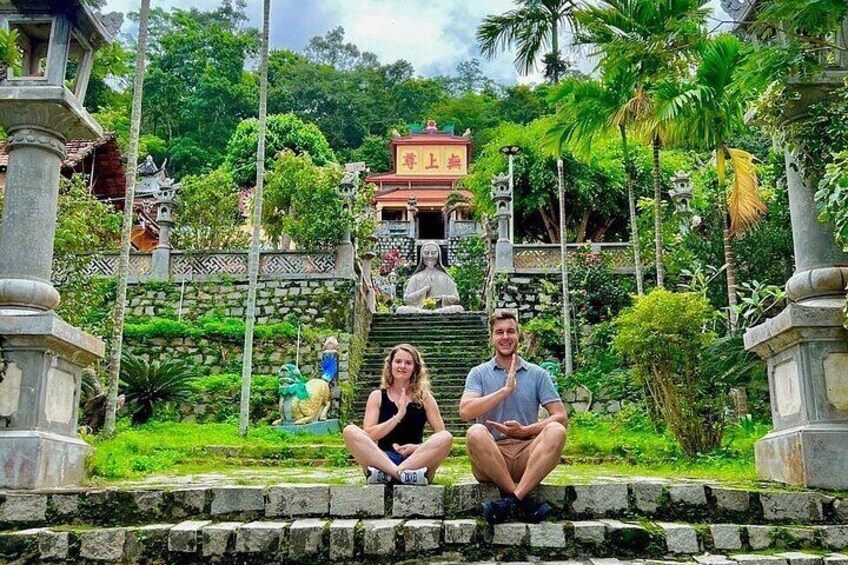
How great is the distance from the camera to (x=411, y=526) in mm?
3611

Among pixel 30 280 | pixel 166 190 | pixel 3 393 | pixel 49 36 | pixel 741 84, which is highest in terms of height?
pixel 166 190

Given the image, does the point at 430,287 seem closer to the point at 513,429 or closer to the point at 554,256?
the point at 554,256

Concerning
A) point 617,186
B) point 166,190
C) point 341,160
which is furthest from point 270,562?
point 341,160

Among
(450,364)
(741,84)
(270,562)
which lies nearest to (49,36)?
(270,562)

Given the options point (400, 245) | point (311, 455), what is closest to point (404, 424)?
point (311, 455)

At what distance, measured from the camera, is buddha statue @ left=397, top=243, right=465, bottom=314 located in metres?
16.7

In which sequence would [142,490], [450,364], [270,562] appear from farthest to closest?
[450,364] → [142,490] → [270,562]

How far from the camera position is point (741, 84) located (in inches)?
185

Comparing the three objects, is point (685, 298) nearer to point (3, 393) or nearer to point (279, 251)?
point (3, 393)

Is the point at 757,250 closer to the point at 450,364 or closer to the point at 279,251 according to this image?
the point at 450,364

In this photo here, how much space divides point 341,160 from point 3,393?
3841 centimetres

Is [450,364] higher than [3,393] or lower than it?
higher

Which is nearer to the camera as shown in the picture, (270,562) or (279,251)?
(270,562)

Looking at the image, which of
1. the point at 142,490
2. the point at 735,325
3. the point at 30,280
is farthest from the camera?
the point at 735,325
